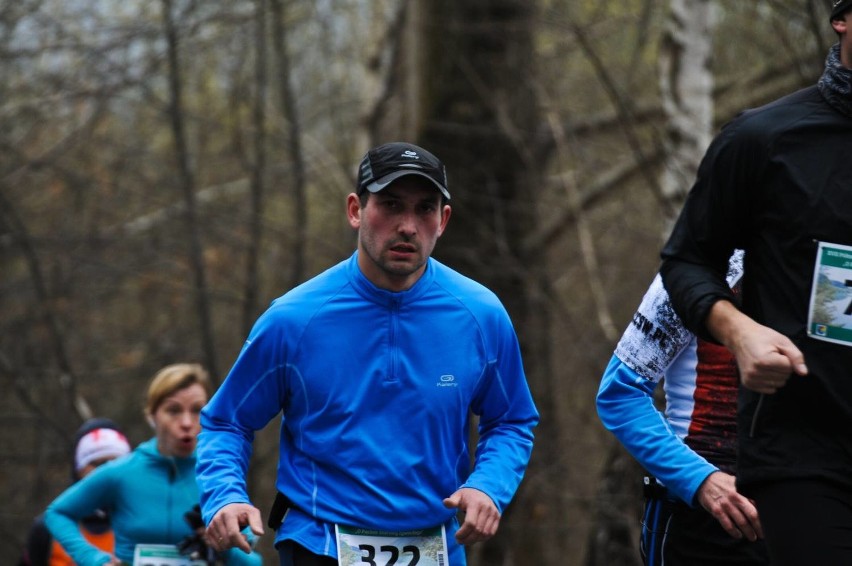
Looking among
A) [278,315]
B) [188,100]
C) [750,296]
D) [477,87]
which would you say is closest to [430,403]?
[278,315]

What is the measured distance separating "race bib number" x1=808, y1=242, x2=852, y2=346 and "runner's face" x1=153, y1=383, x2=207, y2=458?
3909mm

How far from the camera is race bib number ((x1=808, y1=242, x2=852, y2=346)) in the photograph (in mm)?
3588

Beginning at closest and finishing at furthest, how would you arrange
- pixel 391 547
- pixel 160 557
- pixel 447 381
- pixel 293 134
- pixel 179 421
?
pixel 391 547, pixel 447 381, pixel 160 557, pixel 179 421, pixel 293 134

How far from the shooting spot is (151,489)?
682cm

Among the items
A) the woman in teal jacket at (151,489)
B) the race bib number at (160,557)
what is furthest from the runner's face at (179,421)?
the race bib number at (160,557)

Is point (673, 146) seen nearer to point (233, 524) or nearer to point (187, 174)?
point (233, 524)

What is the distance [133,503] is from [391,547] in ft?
8.39

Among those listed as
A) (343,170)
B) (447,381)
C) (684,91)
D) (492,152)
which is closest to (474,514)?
(447,381)

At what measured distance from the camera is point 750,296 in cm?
385

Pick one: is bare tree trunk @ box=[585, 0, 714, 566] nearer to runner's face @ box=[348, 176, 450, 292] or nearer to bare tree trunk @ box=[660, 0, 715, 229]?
bare tree trunk @ box=[660, 0, 715, 229]

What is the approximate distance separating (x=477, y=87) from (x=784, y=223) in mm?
9496

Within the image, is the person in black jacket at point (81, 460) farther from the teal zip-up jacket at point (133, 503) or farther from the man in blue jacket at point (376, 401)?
the man in blue jacket at point (376, 401)

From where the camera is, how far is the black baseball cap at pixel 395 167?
4.66 m

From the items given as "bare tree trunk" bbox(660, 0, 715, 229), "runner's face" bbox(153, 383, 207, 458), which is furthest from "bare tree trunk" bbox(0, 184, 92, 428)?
"runner's face" bbox(153, 383, 207, 458)
